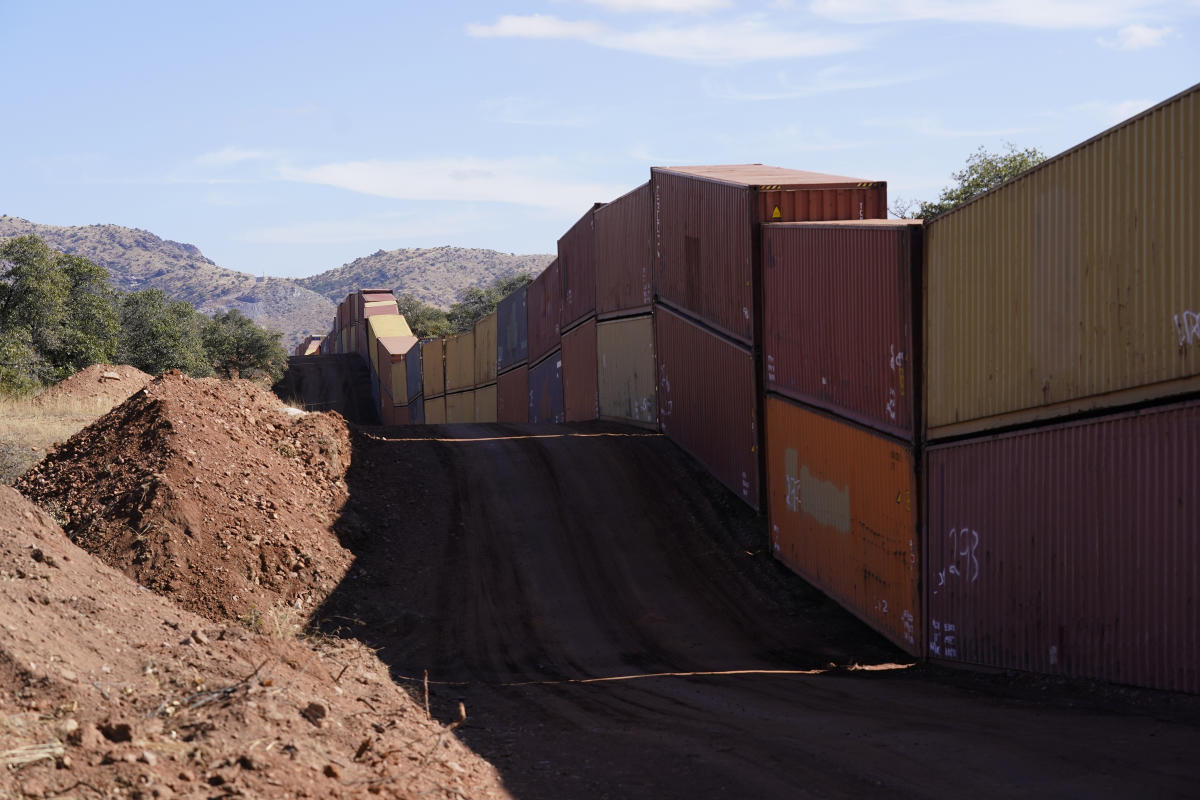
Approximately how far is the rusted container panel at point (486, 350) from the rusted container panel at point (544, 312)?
4.90 m

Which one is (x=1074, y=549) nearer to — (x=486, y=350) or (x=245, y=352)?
(x=486, y=350)

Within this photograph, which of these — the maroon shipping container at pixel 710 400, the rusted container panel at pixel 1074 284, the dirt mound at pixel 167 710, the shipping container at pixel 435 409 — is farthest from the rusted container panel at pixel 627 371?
the shipping container at pixel 435 409

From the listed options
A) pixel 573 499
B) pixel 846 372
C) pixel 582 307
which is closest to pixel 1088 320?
pixel 846 372

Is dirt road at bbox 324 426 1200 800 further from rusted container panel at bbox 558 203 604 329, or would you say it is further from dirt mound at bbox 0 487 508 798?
rusted container panel at bbox 558 203 604 329

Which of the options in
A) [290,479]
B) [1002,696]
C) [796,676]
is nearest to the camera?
[1002,696]

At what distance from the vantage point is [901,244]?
1260 centimetres

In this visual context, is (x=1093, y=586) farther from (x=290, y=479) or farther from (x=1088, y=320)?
(x=290, y=479)

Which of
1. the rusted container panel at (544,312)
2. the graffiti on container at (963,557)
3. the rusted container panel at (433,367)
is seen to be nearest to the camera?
the graffiti on container at (963,557)

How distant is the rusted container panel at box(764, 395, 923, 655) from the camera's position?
12742 mm

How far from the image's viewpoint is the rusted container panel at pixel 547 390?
33.2 meters

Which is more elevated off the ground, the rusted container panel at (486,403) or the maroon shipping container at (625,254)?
the maroon shipping container at (625,254)

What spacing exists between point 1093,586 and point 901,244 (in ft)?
15.8

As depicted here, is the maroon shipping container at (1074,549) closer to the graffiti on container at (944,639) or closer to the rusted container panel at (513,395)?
the graffiti on container at (944,639)

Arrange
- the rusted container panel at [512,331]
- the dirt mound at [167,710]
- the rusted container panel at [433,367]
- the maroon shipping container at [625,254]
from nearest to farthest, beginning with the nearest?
1. the dirt mound at [167,710]
2. the maroon shipping container at [625,254]
3. the rusted container panel at [512,331]
4. the rusted container panel at [433,367]
